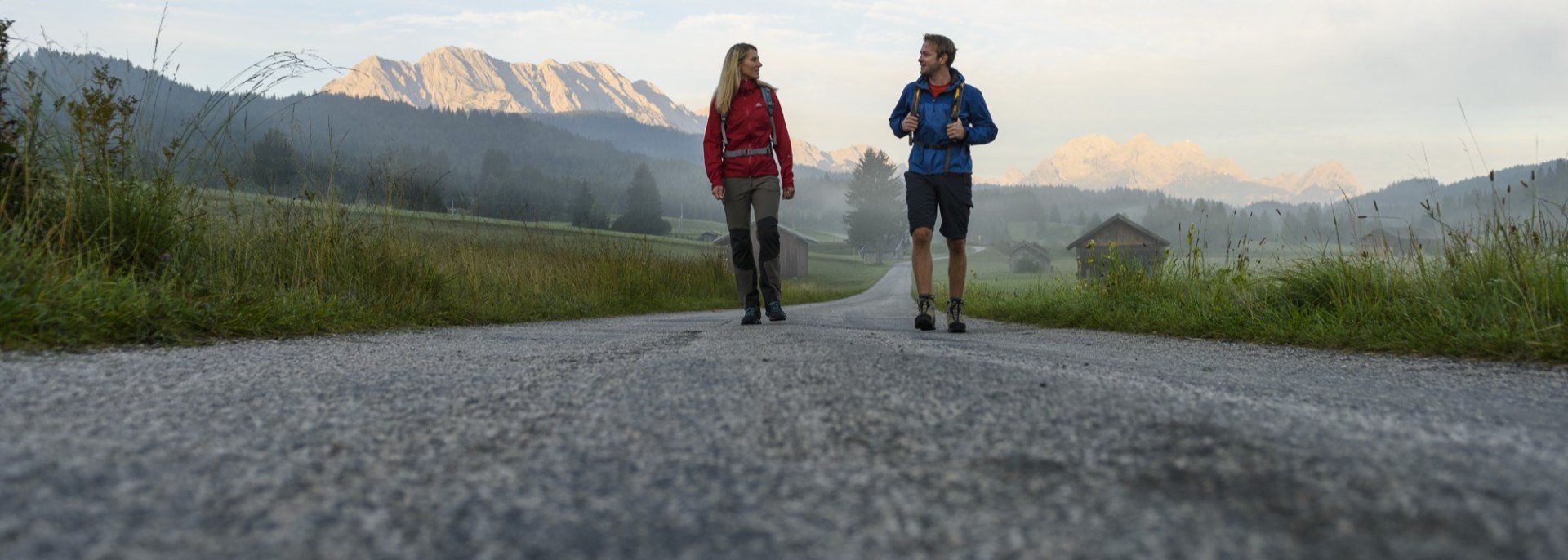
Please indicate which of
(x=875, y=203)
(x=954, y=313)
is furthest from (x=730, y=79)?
(x=875, y=203)

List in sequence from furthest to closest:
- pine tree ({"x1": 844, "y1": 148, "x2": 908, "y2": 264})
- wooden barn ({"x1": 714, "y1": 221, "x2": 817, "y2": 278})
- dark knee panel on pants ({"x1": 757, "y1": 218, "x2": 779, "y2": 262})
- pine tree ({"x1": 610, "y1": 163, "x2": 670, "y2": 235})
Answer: pine tree ({"x1": 610, "y1": 163, "x2": 670, "y2": 235})
pine tree ({"x1": 844, "y1": 148, "x2": 908, "y2": 264})
wooden barn ({"x1": 714, "y1": 221, "x2": 817, "y2": 278})
dark knee panel on pants ({"x1": 757, "y1": 218, "x2": 779, "y2": 262})

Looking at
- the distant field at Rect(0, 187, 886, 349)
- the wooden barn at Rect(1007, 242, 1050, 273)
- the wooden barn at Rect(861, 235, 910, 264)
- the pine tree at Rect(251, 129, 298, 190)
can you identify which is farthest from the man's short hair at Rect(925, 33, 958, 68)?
the wooden barn at Rect(861, 235, 910, 264)

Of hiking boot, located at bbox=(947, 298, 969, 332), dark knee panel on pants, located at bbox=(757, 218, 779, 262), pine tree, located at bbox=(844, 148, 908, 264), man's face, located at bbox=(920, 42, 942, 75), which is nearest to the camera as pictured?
hiking boot, located at bbox=(947, 298, 969, 332)

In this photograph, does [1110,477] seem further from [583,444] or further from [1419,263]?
[1419,263]

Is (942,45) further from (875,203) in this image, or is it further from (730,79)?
(875,203)

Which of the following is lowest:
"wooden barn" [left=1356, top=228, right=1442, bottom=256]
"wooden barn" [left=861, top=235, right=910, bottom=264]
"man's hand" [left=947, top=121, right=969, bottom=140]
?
"wooden barn" [left=1356, top=228, right=1442, bottom=256]

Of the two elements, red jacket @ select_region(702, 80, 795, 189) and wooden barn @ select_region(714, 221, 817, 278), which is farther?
wooden barn @ select_region(714, 221, 817, 278)

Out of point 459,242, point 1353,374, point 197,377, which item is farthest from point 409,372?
point 459,242

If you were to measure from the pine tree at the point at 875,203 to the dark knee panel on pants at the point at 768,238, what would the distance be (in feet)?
288

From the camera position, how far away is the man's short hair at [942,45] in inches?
224

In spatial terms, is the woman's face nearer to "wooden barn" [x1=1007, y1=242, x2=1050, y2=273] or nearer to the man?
the man

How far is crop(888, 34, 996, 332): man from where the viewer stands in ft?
18.6

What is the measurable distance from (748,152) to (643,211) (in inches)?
3829

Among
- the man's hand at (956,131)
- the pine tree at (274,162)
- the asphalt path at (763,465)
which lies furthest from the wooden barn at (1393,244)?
the pine tree at (274,162)
